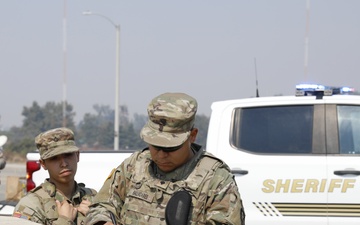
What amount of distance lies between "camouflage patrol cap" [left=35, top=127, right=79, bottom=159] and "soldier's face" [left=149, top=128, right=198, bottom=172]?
1.13 metres

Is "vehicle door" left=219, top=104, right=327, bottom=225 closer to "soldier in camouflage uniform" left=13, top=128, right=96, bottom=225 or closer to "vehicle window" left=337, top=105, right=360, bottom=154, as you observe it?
"vehicle window" left=337, top=105, right=360, bottom=154

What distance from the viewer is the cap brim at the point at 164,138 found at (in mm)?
3498

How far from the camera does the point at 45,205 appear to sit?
450 cm

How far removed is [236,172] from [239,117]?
0.56m

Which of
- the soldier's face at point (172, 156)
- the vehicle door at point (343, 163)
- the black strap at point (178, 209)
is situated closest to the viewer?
the black strap at point (178, 209)

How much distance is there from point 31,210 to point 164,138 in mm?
1211

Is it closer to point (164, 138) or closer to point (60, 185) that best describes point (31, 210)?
point (60, 185)

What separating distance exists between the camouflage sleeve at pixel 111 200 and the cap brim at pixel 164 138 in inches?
10.9

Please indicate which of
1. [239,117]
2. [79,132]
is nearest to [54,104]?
[79,132]

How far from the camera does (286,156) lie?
6988 mm

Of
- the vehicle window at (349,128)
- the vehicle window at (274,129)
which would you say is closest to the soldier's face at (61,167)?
the vehicle window at (274,129)

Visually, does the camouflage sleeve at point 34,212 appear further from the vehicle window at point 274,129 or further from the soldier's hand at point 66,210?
the vehicle window at point 274,129

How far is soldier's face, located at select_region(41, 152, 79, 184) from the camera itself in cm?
466

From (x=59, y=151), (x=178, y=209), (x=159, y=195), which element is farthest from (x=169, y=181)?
(x=59, y=151)
